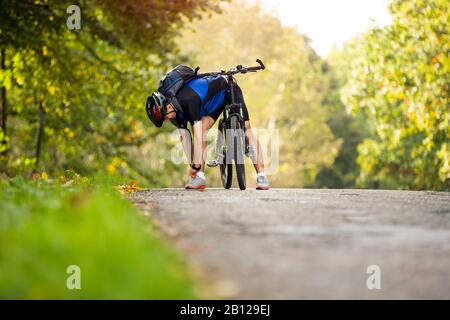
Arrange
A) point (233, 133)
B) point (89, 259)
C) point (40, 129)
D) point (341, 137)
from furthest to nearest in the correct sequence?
1. point (341, 137)
2. point (40, 129)
3. point (233, 133)
4. point (89, 259)

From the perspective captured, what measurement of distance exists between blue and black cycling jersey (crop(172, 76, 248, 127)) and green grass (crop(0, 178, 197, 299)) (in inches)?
196

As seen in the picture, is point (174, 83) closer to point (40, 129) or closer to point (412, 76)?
point (40, 129)

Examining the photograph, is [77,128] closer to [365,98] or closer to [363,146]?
[365,98]

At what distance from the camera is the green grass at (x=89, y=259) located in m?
3.62

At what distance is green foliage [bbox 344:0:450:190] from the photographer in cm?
1920

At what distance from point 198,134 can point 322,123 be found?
37.8m

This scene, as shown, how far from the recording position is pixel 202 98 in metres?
10.0

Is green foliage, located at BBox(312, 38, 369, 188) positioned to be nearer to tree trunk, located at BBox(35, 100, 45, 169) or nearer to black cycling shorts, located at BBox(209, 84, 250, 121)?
tree trunk, located at BBox(35, 100, 45, 169)

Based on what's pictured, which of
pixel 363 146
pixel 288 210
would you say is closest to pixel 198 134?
pixel 288 210

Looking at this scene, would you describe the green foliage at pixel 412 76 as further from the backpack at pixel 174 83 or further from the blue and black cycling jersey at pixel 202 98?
the backpack at pixel 174 83

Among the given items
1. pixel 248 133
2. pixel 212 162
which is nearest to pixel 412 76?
pixel 248 133

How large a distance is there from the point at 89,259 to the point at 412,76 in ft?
58.9

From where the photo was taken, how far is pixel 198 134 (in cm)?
987

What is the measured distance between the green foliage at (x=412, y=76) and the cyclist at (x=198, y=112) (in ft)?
26.5
